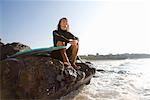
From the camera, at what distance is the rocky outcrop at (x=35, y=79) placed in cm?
525

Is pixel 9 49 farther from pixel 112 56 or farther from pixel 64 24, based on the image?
pixel 112 56

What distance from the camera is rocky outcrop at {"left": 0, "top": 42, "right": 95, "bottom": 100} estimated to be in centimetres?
525

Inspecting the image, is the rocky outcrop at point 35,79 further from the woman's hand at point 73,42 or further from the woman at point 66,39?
the woman's hand at point 73,42

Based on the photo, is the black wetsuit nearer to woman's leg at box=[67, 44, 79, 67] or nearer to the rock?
woman's leg at box=[67, 44, 79, 67]

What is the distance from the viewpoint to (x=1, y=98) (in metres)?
5.35

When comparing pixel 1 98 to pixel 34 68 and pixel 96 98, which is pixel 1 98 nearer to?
pixel 34 68

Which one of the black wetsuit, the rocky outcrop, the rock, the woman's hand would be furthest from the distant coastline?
the rocky outcrop


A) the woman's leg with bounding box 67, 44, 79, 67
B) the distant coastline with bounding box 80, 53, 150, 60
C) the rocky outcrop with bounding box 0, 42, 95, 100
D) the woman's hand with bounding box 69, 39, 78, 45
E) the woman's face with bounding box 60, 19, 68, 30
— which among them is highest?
the woman's face with bounding box 60, 19, 68, 30

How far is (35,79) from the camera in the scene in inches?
207

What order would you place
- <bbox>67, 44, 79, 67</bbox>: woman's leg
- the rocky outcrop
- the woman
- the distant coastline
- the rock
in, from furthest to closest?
1. the distant coastline
2. the rock
3. <bbox>67, 44, 79, 67</bbox>: woman's leg
4. the woman
5. the rocky outcrop

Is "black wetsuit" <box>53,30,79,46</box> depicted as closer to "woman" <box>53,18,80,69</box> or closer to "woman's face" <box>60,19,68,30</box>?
"woman" <box>53,18,80,69</box>

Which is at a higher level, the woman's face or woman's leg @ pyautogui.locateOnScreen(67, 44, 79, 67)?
the woman's face

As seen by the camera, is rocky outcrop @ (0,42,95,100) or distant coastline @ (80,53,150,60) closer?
rocky outcrop @ (0,42,95,100)

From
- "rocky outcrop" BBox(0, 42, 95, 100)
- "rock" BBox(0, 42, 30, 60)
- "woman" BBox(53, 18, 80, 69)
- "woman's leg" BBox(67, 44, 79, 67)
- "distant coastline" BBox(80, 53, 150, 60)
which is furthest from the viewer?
"distant coastline" BBox(80, 53, 150, 60)
